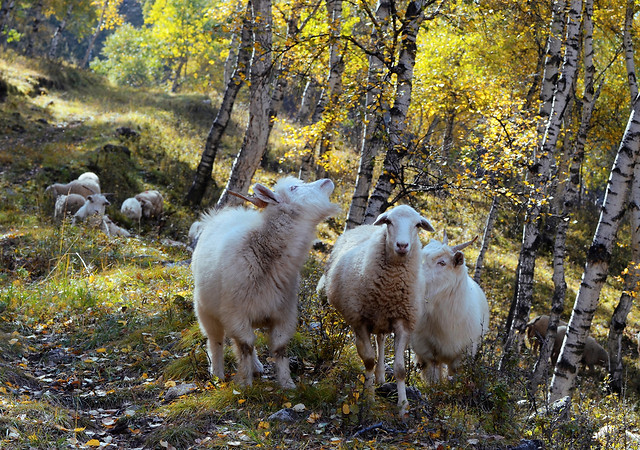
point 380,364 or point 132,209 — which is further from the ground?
point 380,364

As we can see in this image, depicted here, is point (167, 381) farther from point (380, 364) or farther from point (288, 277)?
point (380, 364)

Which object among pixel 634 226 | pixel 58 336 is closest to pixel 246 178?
pixel 58 336

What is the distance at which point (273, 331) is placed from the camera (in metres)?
5.46

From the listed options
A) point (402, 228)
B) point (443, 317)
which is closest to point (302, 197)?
point (402, 228)

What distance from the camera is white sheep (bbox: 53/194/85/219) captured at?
12.6 meters

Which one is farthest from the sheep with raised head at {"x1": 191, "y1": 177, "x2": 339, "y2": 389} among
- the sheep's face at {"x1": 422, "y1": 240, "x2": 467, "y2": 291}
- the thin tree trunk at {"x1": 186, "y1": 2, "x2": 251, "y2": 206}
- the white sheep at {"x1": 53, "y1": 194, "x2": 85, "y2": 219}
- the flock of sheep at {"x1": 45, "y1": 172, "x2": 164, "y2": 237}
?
the thin tree trunk at {"x1": 186, "y1": 2, "x2": 251, "y2": 206}

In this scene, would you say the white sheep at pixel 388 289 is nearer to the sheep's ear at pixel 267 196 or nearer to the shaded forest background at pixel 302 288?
the shaded forest background at pixel 302 288

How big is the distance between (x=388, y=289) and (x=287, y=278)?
3.14 ft

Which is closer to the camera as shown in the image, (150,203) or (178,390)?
(178,390)

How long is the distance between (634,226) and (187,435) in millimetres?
11252

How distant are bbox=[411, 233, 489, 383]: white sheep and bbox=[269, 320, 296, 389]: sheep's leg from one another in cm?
197

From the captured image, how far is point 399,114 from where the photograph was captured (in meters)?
8.21

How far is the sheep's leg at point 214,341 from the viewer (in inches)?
223

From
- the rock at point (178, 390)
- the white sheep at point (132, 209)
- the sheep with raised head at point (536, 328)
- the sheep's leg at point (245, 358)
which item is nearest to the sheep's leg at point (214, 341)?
the rock at point (178, 390)
